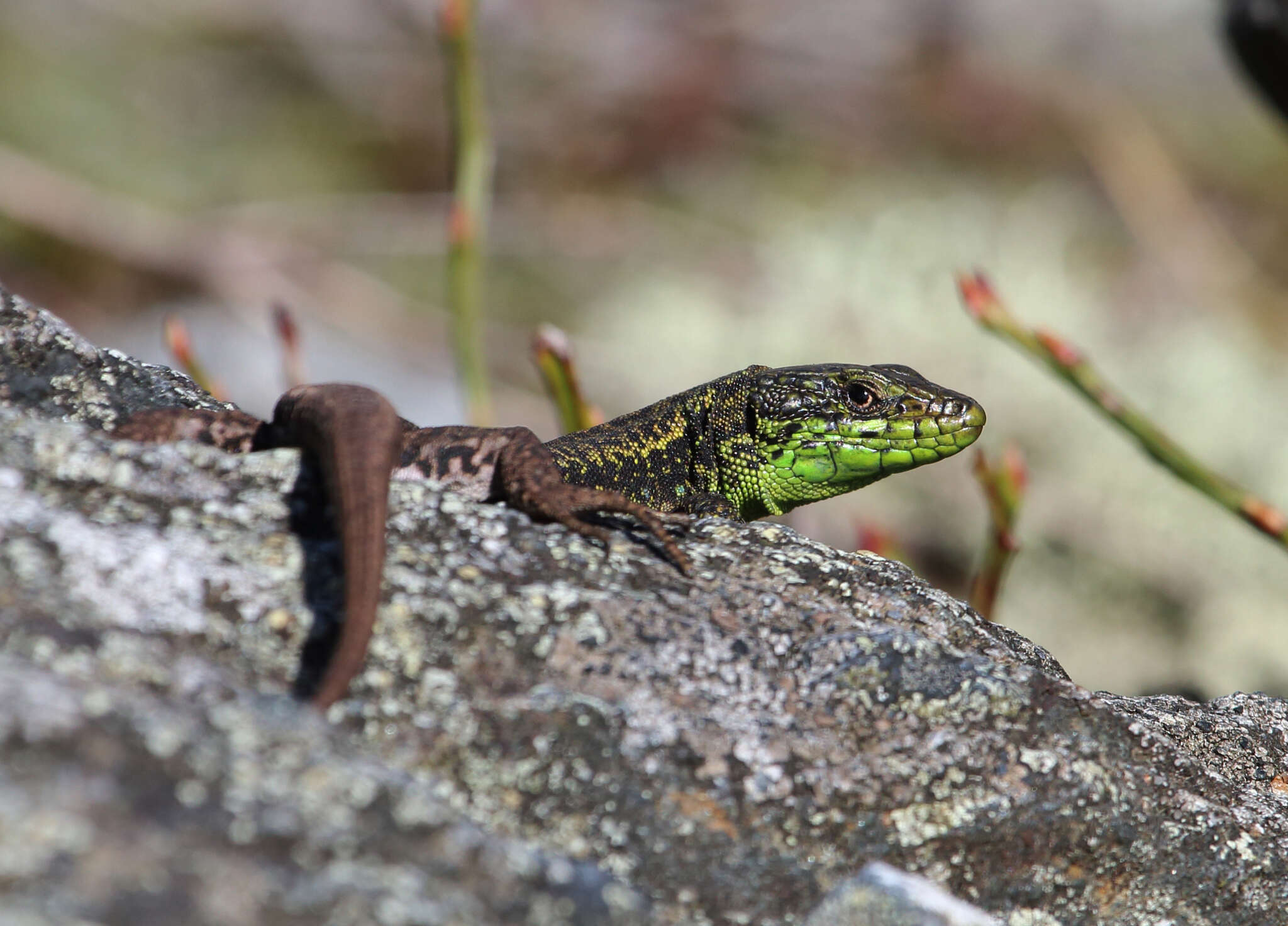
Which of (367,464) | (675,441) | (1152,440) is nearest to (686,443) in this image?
(675,441)

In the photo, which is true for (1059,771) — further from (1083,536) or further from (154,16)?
(154,16)

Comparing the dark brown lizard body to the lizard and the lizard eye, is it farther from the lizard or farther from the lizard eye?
the lizard eye

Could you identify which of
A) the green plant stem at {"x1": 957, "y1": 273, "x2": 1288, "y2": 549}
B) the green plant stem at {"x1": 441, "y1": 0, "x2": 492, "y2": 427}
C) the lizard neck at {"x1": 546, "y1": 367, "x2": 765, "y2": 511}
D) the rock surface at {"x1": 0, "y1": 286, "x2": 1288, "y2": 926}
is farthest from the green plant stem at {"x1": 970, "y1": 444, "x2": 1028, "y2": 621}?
the green plant stem at {"x1": 441, "y1": 0, "x2": 492, "y2": 427}

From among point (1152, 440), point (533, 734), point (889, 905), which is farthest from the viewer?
point (1152, 440)

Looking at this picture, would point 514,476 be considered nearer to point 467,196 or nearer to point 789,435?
point 789,435

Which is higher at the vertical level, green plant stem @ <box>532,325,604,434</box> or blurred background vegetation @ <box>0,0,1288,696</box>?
blurred background vegetation @ <box>0,0,1288,696</box>

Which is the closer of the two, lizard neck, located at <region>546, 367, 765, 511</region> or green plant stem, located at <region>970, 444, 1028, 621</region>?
lizard neck, located at <region>546, 367, 765, 511</region>
